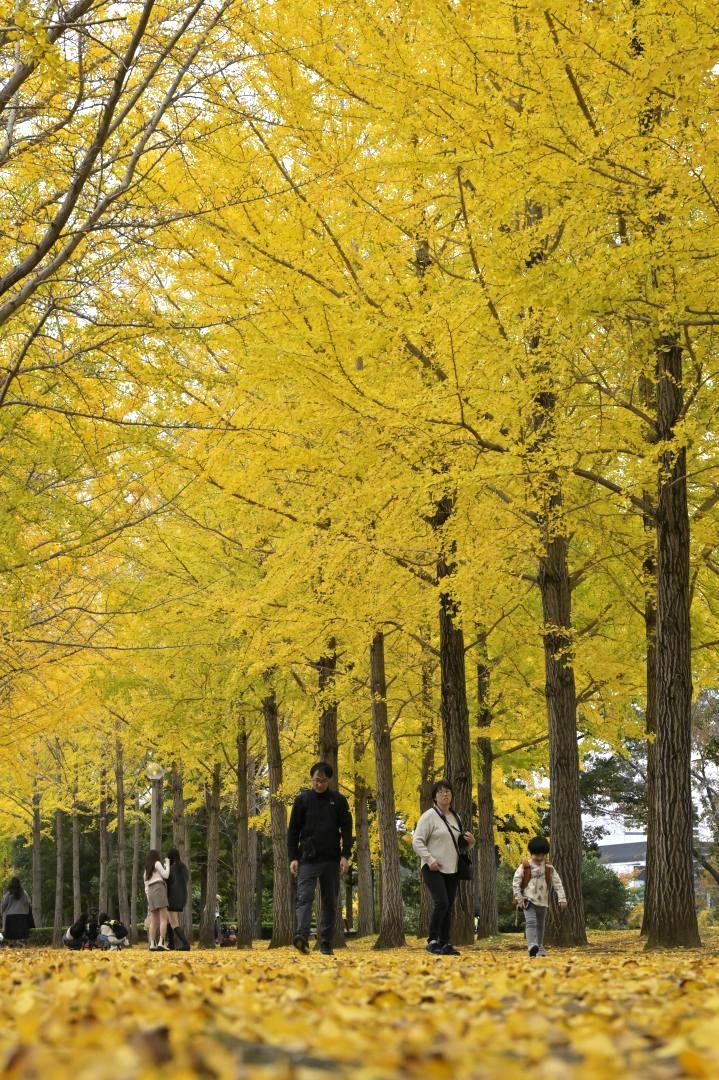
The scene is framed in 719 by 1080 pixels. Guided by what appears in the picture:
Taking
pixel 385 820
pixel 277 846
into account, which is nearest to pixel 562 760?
pixel 385 820

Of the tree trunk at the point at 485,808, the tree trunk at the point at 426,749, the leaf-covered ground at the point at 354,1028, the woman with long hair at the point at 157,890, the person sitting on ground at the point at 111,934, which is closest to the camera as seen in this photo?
the leaf-covered ground at the point at 354,1028

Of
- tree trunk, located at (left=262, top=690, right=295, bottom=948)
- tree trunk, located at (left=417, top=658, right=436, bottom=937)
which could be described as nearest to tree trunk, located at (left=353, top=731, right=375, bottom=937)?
tree trunk, located at (left=417, top=658, right=436, bottom=937)

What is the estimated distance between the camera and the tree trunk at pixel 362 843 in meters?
23.4

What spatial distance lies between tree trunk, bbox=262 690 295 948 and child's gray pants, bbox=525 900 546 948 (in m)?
8.88

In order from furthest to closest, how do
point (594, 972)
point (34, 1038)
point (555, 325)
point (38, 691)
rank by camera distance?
point (38, 691)
point (555, 325)
point (594, 972)
point (34, 1038)

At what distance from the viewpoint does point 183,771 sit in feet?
82.2

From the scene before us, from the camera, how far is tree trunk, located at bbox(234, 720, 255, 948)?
21922 mm

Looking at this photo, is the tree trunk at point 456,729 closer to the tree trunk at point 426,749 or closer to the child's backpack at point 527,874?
the child's backpack at point 527,874

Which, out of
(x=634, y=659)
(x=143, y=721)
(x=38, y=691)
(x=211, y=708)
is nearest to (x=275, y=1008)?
(x=634, y=659)

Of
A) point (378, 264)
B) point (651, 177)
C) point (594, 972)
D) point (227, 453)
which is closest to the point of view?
point (594, 972)

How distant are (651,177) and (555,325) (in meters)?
1.52

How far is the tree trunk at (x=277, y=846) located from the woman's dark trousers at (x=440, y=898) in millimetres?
8905

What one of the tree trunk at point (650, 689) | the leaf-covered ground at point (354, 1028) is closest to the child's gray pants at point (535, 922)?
the tree trunk at point (650, 689)

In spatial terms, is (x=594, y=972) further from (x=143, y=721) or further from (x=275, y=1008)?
(x=143, y=721)
